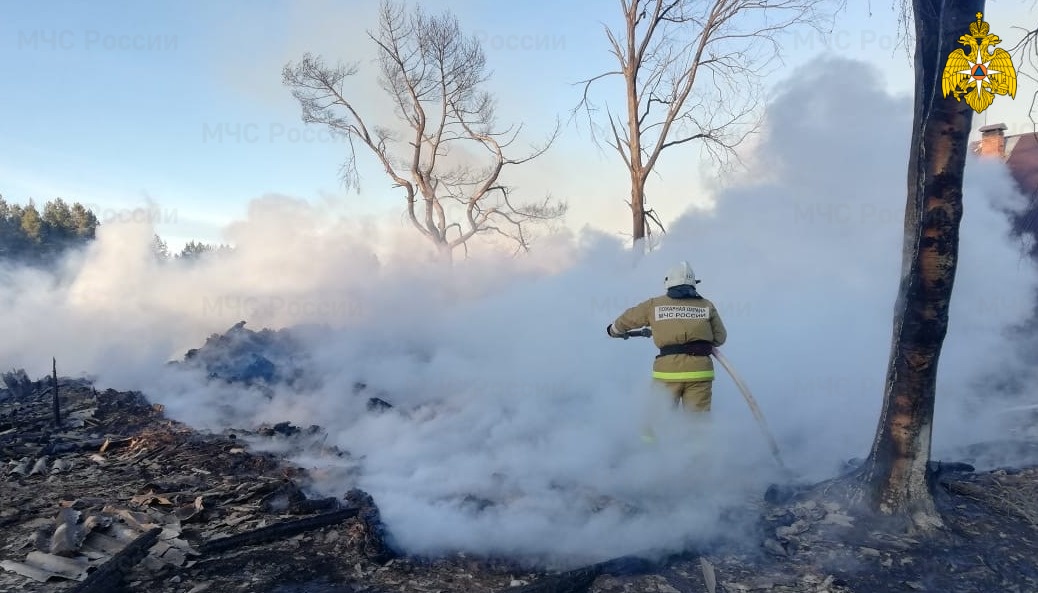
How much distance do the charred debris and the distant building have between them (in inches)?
308

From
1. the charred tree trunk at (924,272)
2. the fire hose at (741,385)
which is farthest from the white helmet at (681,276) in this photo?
the charred tree trunk at (924,272)

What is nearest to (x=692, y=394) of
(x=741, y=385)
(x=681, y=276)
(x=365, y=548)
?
(x=741, y=385)

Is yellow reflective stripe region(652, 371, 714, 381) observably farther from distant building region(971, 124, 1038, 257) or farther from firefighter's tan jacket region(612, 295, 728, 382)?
distant building region(971, 124, 1038, 257)

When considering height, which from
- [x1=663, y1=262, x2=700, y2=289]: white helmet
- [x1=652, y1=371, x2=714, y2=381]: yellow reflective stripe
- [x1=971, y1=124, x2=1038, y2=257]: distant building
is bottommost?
[x1=652, y1=371, x2=714, y2=381]: yellow reflective stripe

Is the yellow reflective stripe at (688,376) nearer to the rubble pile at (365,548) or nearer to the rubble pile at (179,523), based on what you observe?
the rubble pile at (365,548)

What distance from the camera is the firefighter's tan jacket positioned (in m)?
5.23

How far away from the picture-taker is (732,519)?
15.2ft

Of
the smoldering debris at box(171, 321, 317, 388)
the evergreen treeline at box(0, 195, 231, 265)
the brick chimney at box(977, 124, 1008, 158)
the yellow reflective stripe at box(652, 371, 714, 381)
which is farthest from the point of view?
the evergreen treeline at box(0, 195, 231, 265)

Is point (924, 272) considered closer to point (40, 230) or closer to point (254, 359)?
point (254, 359)

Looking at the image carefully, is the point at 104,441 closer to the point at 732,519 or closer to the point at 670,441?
the point at 670,441

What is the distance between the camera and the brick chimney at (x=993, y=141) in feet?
46.2

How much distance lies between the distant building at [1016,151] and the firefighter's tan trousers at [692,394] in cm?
784

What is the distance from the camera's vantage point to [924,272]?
4.23 meters

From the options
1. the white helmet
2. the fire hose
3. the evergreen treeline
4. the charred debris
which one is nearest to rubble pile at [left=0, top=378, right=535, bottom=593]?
the charred debris
